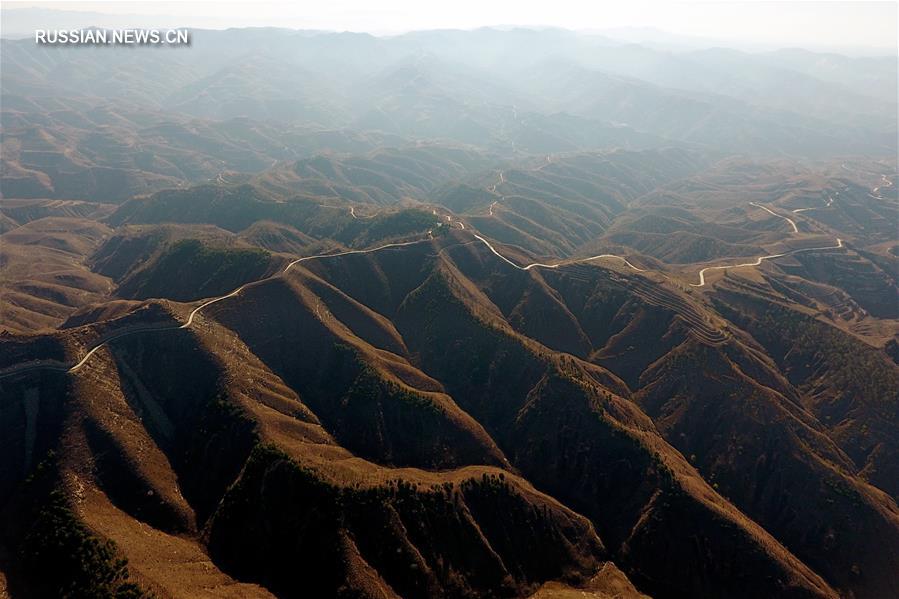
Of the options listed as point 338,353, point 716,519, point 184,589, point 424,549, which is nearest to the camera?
point 184,589

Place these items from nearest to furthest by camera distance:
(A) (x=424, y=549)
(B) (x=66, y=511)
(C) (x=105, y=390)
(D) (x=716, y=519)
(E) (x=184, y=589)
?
(E) (x=184, y=589) < (B) (x=66, y=511) < (A) (x=424, y=549) < (D) (x=716, y=519) < (C) (x=105, y=390)

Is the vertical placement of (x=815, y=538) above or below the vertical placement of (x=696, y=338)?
below

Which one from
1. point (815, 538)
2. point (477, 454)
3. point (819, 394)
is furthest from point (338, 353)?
point (819, 394)

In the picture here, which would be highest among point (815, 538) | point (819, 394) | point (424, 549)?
point (819, 394)

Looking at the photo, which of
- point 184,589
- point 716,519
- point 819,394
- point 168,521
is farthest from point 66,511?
point 819,394

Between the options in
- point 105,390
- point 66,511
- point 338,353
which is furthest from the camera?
point 338,353

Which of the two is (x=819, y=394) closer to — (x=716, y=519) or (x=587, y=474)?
(x=716, y=519)

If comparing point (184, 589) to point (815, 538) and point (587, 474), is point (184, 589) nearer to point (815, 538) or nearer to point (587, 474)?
point (587, 474)

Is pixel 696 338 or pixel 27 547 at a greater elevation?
pixel 696 338

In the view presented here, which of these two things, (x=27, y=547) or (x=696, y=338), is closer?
(x=27, y=547)
